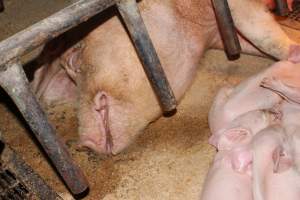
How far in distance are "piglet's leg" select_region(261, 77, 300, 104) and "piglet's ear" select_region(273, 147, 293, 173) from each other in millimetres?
346

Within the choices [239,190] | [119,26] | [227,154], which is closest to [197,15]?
[119,26]

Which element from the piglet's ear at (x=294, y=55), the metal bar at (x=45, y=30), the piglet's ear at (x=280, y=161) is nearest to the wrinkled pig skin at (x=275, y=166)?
the piglet's ear at (x=280, y=161)

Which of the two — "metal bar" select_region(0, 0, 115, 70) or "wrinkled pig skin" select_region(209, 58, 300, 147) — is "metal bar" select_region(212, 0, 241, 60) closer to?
"wrinkled pig skin" select_region(209, 58, 300, 147)

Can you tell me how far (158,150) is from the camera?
2.69 metres

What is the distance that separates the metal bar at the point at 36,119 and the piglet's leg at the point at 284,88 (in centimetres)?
105

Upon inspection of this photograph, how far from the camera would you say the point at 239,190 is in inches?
83.0

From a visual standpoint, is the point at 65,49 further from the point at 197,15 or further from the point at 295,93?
the point at 295,93

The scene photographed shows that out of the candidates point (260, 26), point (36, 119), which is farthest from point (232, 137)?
point (36, 119)

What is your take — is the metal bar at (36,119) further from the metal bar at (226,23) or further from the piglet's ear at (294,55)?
the piglet's ear at (294,55)

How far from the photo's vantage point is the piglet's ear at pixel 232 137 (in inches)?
92.4

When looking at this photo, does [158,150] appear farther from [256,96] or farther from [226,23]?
[226,23]

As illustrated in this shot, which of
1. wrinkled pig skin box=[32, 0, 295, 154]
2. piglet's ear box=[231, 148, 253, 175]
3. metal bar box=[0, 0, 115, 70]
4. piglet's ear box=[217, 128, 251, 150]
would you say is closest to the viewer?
metal bar box=[0, 0, 115, 70]

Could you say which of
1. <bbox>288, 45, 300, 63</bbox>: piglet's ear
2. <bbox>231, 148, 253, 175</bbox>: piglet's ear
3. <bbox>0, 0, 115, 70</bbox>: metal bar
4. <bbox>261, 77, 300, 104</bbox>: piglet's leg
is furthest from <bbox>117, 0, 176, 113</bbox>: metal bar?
<bbox>288, 45, 300, 63</bbox>: piglet's ear

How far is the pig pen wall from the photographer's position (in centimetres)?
252
